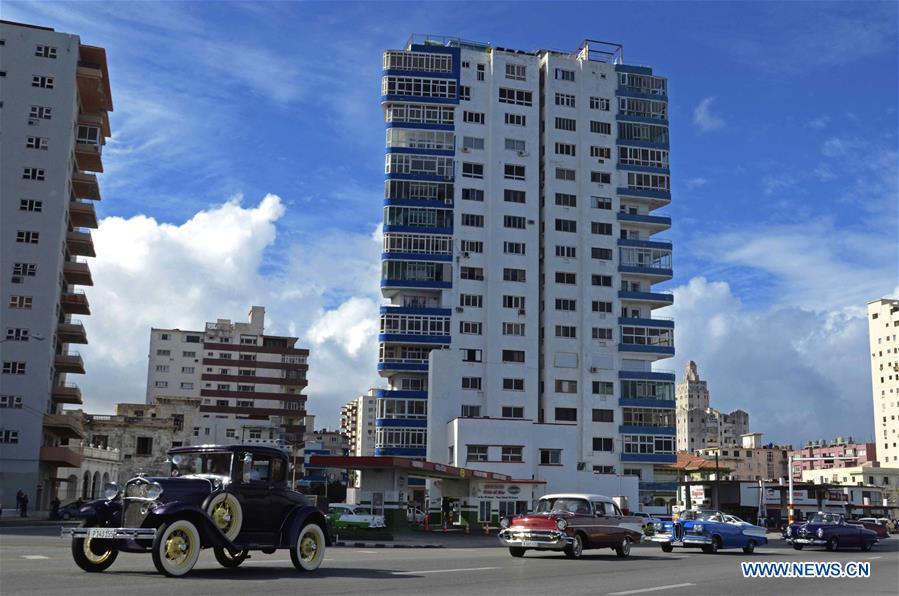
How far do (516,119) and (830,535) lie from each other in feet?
226

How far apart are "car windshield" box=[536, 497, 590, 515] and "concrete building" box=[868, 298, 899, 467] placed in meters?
157

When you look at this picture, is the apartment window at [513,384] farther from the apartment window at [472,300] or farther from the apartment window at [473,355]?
the apartment window at [472,300]

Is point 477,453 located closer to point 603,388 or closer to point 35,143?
point 603,388

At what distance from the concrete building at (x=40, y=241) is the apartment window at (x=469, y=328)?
35.1 m

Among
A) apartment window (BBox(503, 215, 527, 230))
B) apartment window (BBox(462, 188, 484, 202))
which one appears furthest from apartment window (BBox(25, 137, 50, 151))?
apartment window (BBox(503, 215, 527, 230))

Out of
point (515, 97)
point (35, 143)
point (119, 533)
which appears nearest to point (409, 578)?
point (119, 533)

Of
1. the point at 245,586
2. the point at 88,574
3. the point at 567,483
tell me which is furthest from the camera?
the point at 567,483

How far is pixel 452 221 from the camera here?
311 feet

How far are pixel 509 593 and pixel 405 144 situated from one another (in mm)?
82810

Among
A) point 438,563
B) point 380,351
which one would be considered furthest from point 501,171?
point 438,563

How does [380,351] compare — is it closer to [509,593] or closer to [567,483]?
[567,483]

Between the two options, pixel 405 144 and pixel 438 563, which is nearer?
pixel 438 563

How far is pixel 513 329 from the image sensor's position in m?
94.8

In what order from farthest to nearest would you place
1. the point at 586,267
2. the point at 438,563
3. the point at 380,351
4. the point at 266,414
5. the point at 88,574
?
the point at 266,414 < the point at 586,267 < the point at 380,351 < the point at 438,563 < the point at 88,574
